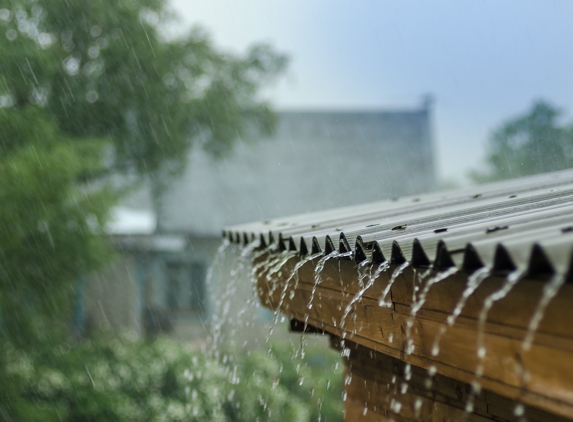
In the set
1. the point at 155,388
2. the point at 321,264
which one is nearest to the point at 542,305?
the point at 321,264

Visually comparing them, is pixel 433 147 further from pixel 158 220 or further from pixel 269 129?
pixel 158 220

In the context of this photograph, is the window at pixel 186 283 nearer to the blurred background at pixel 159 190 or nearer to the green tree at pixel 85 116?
the blurred background at pixel 159 190

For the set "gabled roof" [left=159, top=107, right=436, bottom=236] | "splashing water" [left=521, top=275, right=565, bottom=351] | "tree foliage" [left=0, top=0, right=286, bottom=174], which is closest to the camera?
"splashing water" [left=521, top=275, right=565, bottom=351]

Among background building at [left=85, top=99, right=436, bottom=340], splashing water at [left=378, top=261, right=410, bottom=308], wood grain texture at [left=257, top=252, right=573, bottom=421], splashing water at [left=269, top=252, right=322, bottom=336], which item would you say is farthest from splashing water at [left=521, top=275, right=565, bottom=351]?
background building at [left=85, top=99, right=436, bottom=340]

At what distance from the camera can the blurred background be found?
782cm

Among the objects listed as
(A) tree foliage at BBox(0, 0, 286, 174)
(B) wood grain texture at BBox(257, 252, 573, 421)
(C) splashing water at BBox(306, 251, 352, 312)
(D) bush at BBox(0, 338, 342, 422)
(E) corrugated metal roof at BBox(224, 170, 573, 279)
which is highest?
(A) tree foliage at BBox(0, 0, 286, 174)

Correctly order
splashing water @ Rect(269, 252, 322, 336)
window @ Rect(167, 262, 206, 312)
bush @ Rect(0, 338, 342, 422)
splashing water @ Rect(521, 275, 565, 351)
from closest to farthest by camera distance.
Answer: splashing water @ Rect(521, 275, 565, 351), splashing water @ Rect(269, 252, 322, 336), bush @ Rect(0, 338, 342, 422), window @ Rect(167, 262, 206, 312)

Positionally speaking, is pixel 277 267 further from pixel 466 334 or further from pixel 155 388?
pixel 155 388

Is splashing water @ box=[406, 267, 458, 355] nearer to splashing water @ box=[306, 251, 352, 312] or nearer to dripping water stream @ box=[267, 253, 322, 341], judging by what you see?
splashing water @ box=[306, 251, 352, 312]

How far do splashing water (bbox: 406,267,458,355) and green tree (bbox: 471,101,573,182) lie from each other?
20.3 metres

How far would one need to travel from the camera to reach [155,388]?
8312 millimetres

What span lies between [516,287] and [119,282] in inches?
485

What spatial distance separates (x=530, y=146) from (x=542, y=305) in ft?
75.1

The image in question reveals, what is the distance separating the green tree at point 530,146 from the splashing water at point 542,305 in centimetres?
2071
